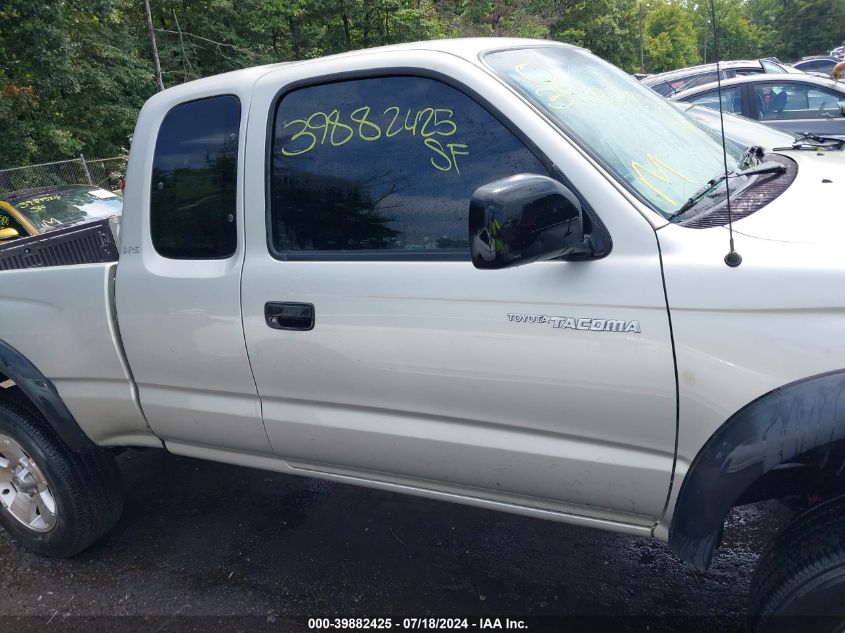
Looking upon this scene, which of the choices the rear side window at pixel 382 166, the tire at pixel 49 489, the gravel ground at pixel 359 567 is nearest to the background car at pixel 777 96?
the gravel ground at pixel 359 567

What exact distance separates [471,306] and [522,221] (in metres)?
0.43

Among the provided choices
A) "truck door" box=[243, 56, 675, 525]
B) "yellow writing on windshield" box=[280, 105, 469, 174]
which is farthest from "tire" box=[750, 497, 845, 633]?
"yellow writing on windshield" box=[280, 105, 469, 174]

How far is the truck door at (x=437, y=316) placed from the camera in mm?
2066

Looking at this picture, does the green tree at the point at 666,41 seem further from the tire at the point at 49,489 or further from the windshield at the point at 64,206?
the tire at the point at 49,489

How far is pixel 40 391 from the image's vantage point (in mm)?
3092

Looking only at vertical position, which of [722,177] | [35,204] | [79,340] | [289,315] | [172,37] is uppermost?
[722,177]

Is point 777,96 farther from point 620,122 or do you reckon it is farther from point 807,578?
point 807,578

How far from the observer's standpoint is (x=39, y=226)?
323 inches

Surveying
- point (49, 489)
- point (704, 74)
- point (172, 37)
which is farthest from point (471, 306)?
point (172, 37)

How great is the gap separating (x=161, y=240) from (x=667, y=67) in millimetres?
48405

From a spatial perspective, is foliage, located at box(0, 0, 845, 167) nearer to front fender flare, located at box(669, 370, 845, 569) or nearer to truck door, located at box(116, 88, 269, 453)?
truck door, located at box(116, 88, 269, 453)

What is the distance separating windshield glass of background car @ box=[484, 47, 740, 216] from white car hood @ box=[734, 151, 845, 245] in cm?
24

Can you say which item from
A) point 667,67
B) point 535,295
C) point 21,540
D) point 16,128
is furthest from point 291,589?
point 667,67

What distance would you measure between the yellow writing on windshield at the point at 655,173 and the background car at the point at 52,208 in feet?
23.1
